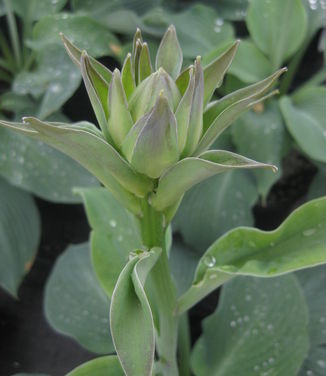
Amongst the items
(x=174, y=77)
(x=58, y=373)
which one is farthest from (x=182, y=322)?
(x=174, y=77)

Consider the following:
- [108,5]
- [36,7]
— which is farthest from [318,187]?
[36,7]

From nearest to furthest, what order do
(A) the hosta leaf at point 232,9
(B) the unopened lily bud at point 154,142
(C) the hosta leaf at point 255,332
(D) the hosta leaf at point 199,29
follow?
1. (B) the unopened lily bud at point 154,142
2. (C) the hosta leaf at point 255,332
3. (D) the hosta leaf at point 199,29
4. (A) the hosta leaf at point 232,9

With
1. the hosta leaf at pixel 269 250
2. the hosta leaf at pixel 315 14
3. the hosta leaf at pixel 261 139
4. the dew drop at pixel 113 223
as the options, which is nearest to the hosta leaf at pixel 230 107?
the hosta leaf at pixel 269 250

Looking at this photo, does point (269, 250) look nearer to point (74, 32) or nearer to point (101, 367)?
point (101, 367)

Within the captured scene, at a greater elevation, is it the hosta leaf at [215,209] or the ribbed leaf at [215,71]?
the ribbed leaf at [215,71]

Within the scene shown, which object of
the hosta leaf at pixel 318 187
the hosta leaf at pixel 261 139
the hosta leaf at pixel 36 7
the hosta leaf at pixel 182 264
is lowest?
the hosta leaf at pixel 182 264

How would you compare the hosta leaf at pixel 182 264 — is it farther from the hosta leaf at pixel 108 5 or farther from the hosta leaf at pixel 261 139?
the hosta leaf at pixel 108 5
